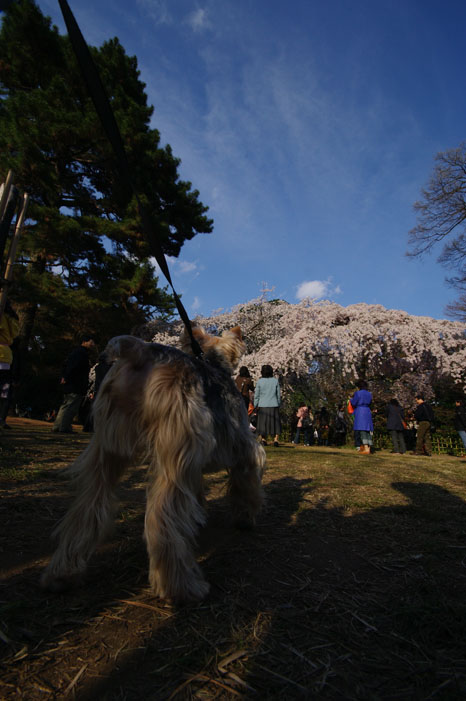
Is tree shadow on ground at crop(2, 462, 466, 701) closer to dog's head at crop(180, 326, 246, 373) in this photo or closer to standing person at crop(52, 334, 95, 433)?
dog's head at crop(180, 326, 246, 373)

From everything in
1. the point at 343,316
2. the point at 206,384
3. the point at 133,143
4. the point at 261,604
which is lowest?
the point at 261,604

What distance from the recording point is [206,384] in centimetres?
208

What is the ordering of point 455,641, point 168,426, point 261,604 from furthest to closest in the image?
point 168,426 → point 261,604 → point 455,641

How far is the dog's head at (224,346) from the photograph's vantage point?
291 cm

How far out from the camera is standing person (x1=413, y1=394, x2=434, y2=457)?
11.5 m

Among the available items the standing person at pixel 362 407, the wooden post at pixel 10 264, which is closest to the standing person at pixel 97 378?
A: the wooden post at pixel 10 264

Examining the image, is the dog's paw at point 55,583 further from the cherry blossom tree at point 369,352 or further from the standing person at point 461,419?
the cherry blossom tree at point 369,352

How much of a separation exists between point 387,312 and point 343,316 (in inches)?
78.8

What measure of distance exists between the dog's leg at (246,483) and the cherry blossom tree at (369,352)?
44.9ft

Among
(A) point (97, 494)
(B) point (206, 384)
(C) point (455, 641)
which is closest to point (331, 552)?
(C) point (455, 641)

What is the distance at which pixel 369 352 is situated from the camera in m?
15.6

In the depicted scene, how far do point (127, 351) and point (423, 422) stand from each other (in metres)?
12.4

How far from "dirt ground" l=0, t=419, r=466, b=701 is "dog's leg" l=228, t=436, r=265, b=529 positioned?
138 millimetres

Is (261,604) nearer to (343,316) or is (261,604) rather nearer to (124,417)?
(124,417)
